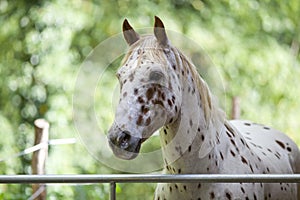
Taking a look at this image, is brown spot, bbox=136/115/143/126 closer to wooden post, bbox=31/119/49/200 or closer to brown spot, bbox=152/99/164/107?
brown spot, bbox=152/99/164/107

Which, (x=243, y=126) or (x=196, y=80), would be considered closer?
(x=196, y=80)

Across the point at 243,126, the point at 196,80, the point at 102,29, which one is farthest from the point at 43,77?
the point at 196,80

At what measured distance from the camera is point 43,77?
5598mm

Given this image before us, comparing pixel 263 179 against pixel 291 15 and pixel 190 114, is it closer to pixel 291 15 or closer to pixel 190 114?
pixel 190 114

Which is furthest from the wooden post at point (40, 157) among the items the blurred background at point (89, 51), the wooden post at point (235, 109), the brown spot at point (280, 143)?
the wooden post at point (235, 109)

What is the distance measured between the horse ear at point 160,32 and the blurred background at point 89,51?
3.15 m

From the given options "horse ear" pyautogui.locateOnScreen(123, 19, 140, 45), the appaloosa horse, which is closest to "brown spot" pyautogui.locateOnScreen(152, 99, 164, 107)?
the appaloosa horse

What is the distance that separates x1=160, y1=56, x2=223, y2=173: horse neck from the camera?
2209 mm

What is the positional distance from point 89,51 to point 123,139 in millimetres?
3812

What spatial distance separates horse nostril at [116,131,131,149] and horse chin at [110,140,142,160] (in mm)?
11

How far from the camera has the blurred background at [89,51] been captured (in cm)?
558

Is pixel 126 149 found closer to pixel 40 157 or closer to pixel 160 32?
pixel 160 32

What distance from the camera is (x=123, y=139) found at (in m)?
1.96

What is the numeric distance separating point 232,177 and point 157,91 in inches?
16.6
